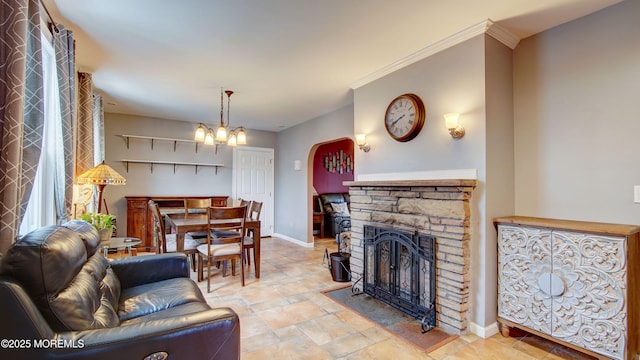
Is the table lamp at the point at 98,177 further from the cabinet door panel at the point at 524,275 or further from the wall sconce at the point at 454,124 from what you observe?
the cabinet door panel at the point at 524,275

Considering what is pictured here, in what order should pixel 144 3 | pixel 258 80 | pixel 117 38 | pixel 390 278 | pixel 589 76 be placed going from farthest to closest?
pixel 258 80 → pixel 390 278 → pixel 117 38 → pixel 589 76 → pixel 144 3

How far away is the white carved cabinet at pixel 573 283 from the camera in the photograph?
6.27 feet

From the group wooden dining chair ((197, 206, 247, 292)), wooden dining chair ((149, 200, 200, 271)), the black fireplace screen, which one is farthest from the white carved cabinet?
wooden dining chair ((149, 200, 200, 271))

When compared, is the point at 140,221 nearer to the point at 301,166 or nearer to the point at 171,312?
the point at 301,166

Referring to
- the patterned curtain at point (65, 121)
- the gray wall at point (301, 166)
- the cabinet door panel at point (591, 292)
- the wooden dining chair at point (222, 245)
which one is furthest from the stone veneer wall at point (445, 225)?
the patterned curtain at point (65, 121)

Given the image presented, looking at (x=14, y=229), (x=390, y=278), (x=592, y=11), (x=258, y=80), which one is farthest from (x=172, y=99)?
(x=592, y=11)

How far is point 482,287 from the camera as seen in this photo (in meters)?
2.48

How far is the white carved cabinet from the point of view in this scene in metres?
1.91

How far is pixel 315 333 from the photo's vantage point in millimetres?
2490

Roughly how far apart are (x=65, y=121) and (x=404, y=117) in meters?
3.06

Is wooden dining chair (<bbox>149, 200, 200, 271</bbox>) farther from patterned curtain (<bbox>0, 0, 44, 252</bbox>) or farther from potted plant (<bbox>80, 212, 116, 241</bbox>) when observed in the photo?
patterned curtain (<bbox>0, 0, 44, 252</bbox>)

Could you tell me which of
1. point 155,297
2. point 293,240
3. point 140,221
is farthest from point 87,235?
point 293,240

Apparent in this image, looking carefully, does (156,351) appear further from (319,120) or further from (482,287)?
(319,120)

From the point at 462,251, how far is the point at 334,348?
129 cm
